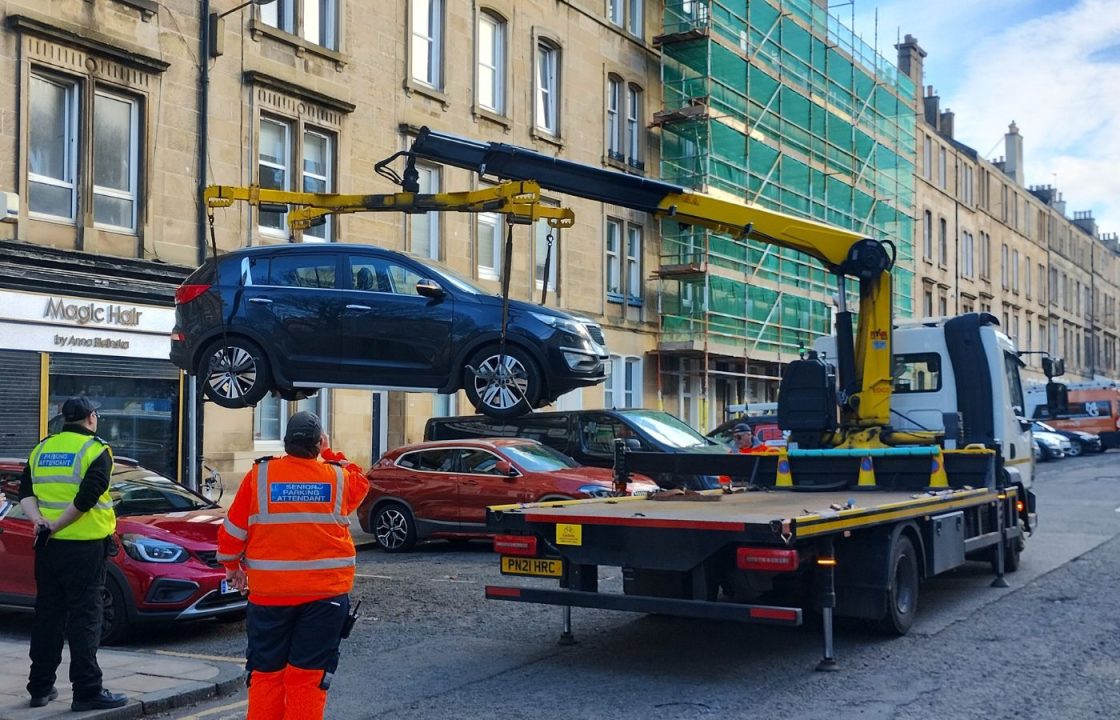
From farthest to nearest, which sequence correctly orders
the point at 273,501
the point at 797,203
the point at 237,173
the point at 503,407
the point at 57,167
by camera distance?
the point at 797,203 < the point at 237,173 < the point at 57,167 < the point at 503,407 < the point at 273,501

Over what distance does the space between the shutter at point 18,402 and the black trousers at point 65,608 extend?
31.4 ft

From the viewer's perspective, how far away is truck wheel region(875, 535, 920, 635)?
877 centimetres

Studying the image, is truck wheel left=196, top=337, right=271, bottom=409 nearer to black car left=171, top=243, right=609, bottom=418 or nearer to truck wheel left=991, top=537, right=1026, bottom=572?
black car left=171, top=243, right=609, bottom=418

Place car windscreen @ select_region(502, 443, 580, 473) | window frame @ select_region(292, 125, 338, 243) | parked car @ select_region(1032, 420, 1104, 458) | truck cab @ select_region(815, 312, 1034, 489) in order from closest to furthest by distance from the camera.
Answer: truck cab @ select_region(815, 312, 1034, 489)
car windscreen @ select_region(502, 443, 580, 473)
window frame @ select_region(292, 125, 338, 243)
parked car @ select_region(1032, 420, 1104, 458)

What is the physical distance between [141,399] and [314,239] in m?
4.16

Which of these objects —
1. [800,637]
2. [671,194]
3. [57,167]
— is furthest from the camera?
[57,167]

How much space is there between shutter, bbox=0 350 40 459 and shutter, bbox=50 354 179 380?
1.17ft

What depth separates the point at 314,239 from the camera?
20531 mm

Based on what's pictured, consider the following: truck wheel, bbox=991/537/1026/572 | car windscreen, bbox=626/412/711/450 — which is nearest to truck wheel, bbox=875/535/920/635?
truck wheel, bbox=991/537/1026/572

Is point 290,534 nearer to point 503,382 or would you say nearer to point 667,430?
point 503,382

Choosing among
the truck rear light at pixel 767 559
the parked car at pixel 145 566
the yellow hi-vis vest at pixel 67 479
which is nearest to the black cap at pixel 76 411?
the yellow hi-vis vest at pixel 67 479

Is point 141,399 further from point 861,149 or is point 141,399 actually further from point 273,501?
point 861,149

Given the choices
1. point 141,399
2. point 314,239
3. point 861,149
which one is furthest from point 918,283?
point 141,399

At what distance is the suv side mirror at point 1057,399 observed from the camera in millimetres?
13953
